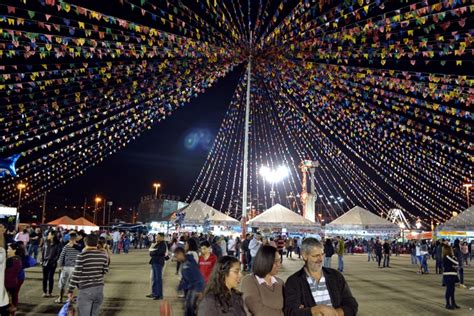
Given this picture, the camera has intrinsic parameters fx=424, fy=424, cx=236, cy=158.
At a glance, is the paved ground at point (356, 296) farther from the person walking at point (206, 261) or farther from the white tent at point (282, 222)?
the white tent at point (282, 222)

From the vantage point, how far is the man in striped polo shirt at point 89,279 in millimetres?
5992

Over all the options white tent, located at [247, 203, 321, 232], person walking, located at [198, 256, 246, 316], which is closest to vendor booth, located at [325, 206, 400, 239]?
white tent, located at [247, 203, 321, 232]

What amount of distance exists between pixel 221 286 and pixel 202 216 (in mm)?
30181

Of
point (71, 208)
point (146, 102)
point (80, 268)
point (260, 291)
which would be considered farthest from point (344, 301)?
point (71, 208)

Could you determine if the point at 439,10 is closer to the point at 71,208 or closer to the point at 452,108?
the point at 452,108

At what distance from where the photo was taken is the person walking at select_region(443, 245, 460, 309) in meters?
10.5

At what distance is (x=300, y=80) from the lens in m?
18.7

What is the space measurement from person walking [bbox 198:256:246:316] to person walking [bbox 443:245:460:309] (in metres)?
8.83

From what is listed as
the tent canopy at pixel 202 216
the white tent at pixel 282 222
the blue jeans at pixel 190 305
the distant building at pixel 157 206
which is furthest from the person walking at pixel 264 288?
the distant building at pixel 157 206

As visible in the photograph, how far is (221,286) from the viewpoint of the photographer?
11.6 feet

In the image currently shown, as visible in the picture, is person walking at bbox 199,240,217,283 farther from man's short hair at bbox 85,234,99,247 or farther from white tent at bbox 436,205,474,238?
white tent at bbox 436,205,474,238

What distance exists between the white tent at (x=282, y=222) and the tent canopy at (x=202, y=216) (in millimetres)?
3634

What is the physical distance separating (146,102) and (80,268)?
1242 centimetres

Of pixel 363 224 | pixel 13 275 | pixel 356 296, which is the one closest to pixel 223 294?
pixel 13 275
